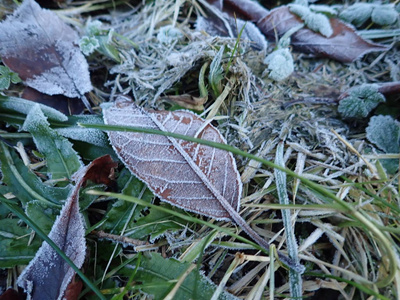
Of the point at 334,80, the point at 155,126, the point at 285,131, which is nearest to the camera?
the point at 155,126

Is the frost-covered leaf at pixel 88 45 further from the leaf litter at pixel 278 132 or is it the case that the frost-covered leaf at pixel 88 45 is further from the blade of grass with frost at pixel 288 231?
the blade of grass with frost at pixel 288 231

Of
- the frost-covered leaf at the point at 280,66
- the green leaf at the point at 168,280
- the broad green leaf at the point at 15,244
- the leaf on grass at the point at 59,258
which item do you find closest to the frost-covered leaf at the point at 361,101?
the frost-covered leaf at the point at 280,66

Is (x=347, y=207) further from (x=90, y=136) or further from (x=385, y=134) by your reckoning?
(x=90, y=136)

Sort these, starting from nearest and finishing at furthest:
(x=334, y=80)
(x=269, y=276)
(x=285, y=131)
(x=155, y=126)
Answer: (x=269, y=276)
(x=155, y=126)
(x=285, y=131)
(x=334, y=80)

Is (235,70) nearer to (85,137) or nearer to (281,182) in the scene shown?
(281,182)

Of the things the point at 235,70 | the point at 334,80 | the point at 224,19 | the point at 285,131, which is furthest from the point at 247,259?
the point at 224,19

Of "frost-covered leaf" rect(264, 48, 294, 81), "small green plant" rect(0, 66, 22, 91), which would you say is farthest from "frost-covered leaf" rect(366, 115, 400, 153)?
"small green plant" rect(0, 66, 22, 91)
